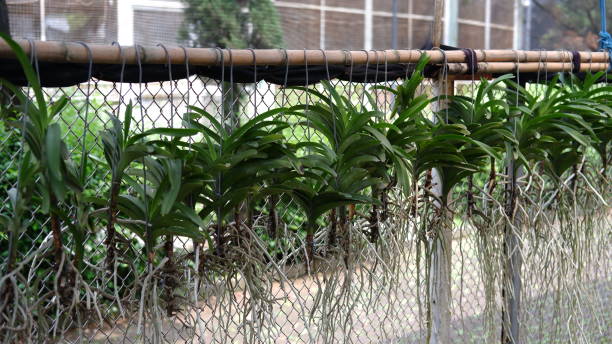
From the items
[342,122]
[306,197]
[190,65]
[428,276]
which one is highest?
[190,65]

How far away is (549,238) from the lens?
2.37 metres

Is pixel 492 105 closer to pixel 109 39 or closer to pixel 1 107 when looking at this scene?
pixel 1 107

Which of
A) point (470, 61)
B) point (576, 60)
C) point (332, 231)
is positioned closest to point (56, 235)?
point (332, 231)

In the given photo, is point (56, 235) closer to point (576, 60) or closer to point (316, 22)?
point (576, 60)

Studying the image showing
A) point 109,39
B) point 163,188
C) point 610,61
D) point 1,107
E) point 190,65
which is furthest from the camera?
point 109,39

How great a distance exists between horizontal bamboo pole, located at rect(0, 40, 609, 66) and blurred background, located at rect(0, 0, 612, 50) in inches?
92.6

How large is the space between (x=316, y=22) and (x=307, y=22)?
0.20 metres

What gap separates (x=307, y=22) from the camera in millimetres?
7844

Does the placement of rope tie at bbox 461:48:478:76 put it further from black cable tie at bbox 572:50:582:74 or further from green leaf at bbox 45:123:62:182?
green leaf at bbox 45:123:62:182

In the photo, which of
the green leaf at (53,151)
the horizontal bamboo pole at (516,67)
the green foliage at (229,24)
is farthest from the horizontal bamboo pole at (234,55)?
the green foliage at (229,24)

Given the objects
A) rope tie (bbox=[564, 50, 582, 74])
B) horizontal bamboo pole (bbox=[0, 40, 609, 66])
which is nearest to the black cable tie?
rope tie (bbox=[564, 50, 582, 74])

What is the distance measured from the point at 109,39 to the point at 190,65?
4.33 metres

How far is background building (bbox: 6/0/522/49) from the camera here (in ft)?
18.2

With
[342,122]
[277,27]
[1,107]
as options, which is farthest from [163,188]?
[277,27]
